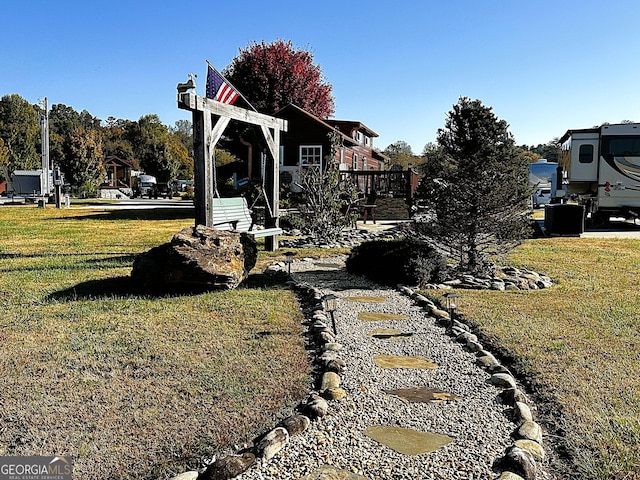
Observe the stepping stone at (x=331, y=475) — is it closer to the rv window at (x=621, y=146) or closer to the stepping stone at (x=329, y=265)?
the stepping stone at (x=329, y=265)

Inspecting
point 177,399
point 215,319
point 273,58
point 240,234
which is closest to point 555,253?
point 240,234

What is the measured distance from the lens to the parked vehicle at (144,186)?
44.0m

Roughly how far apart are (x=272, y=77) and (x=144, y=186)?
21.9 m

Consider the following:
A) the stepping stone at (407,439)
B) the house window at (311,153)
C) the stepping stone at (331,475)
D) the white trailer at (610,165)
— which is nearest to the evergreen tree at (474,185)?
the stepping stone at (407,439)

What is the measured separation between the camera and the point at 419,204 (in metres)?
8.05

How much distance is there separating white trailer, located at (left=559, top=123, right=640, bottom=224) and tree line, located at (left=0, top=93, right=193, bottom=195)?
2923 cm

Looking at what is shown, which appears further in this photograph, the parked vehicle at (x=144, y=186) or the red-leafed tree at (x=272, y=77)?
the parked vehicle at (x=144, y=186)

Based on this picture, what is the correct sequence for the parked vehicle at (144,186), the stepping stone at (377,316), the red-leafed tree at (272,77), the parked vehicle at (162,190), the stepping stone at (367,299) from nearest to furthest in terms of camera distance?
the stepping stone at (377,316) < the stepping stone at (367,299) < the red-leafed tree at (272,77) < the parked vehicle at (162,190) < the parked vehicle at (144,186)

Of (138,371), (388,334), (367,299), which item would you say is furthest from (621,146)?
(138,371)

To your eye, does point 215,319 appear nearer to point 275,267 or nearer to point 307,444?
point 307,444

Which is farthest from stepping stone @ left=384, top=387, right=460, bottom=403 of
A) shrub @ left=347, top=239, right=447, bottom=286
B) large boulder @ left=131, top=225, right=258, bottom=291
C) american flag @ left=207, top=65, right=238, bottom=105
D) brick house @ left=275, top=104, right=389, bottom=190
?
brick house @ left=275, top=104, right=389, bottom=190

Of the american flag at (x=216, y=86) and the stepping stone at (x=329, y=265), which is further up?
the american flag at (x=216, y=86)

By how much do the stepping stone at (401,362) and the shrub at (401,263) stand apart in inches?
117

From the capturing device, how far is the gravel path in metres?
2.62
